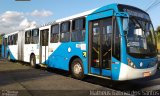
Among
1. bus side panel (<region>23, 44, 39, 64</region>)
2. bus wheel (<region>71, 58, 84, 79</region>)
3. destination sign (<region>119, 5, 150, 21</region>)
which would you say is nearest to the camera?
destination sign (<region>119, 5, 150, 21</region>)

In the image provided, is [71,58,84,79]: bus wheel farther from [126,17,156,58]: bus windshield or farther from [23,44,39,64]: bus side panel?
[23,44,39,64]: bus side panel

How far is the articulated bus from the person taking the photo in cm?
962

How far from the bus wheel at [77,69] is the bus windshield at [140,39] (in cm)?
304

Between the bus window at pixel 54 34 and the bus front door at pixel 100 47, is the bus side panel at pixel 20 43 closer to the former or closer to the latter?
the bus window at pixel 54 34

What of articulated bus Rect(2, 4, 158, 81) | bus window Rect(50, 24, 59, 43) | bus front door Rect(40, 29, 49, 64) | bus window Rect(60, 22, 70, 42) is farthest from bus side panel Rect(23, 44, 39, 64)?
bus window Rect(60, 22, 70, 42)

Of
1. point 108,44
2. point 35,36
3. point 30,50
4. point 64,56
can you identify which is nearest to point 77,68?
point 64,56

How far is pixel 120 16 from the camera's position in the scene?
9.74 metres

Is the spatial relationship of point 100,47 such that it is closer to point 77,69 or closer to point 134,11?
point 134,11

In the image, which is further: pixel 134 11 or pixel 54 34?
pixel 54 34

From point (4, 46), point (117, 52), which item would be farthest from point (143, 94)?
point (4, 46)

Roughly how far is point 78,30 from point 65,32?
1361 mm

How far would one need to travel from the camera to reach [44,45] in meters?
16.1

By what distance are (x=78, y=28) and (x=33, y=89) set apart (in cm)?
449

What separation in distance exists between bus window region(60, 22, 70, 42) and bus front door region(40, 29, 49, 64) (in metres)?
2.25
